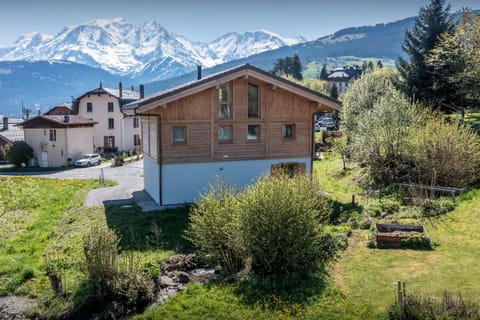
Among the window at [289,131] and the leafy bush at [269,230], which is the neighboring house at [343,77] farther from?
the leafy bush at [269,230]

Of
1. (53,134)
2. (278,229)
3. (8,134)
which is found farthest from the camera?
(8,134)

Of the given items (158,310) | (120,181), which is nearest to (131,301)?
(158,310)

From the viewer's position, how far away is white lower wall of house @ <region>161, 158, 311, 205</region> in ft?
67.7

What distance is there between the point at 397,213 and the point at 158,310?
1085 cm

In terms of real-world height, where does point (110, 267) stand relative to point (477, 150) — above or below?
below

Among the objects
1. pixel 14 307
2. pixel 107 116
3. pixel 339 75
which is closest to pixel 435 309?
pixel 14 307

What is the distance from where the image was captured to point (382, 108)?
24.5 metres

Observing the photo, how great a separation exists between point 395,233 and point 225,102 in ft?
35.5

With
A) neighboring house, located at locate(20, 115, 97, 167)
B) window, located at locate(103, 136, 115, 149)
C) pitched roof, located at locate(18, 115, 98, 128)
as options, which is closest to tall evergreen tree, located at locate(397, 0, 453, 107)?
pitched roof, located at locate(18, 115, 98, 128)

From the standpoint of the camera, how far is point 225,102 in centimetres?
2128

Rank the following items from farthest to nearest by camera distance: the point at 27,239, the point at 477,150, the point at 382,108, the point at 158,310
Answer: the point at 382,108, the point at 477,150, the point at 27,239, the point at 158,310

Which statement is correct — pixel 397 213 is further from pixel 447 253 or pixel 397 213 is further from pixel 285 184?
pixel 285 184

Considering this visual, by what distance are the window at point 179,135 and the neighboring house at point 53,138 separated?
34423 mm

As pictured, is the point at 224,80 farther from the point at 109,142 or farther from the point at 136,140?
the point at 136,140
